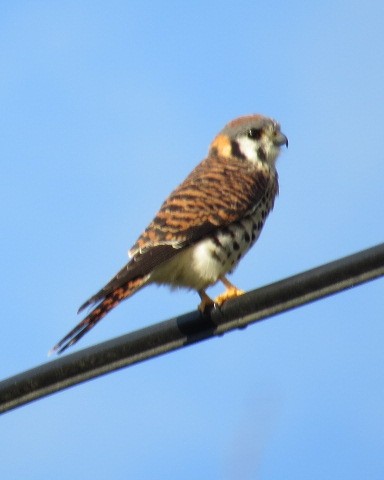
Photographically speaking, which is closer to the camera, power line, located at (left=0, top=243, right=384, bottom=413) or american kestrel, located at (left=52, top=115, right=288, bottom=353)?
power line, located at (left=0, top=243, right=384, bottom=413)

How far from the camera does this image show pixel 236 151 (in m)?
7.68

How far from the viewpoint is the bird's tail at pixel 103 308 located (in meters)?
5.21

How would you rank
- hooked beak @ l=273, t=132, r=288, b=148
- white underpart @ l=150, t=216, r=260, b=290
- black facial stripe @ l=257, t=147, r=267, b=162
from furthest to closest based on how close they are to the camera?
hooked beak @ l=273, t=132, r=288, b=148 < black facial stripe @ l=257, t=147, r=267, b=162 < white underpart @ l=150, t=216, r=260, b=290

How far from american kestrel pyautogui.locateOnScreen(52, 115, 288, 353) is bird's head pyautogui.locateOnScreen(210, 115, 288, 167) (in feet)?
0.21

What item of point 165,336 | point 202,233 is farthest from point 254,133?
point 165,336

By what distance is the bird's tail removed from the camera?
521cm

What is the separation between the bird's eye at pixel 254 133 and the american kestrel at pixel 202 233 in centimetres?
24

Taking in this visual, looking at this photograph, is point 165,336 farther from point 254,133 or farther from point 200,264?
point 254,133

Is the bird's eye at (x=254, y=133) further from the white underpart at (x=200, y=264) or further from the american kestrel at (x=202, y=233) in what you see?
the white underpart at (x=200, y=264)

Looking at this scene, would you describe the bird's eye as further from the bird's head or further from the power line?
the power line

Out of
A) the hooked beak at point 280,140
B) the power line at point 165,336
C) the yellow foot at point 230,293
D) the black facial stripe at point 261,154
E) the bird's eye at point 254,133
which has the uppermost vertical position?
the bird's eye at point 254,133

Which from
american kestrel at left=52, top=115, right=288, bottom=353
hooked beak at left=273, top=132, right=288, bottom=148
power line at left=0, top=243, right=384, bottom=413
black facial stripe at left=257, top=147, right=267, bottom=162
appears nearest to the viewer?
power line at left=0, top=243, right=384, bottom=413

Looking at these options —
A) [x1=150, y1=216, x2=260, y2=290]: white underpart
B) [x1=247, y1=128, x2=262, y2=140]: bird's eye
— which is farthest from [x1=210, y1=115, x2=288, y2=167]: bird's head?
[x1=150, y1=216, x2=260, y2=290]: white underpart

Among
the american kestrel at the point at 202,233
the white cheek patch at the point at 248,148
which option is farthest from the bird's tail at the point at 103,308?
the white cheek patch at the point at 248,148
